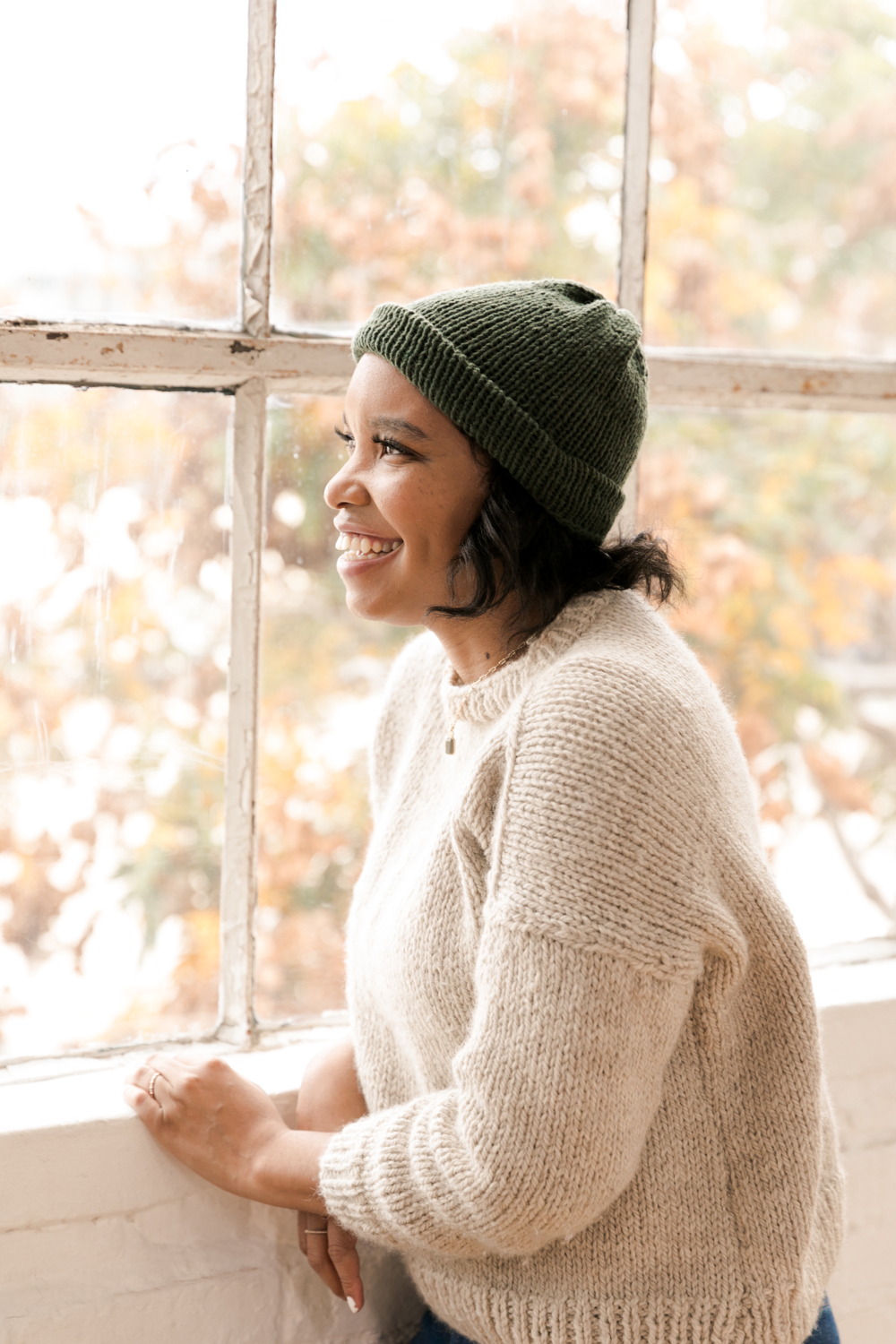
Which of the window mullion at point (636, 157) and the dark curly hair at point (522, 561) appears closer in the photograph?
the dark curly hair at point (522, 561)

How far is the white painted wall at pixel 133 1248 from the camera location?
3.60 ft

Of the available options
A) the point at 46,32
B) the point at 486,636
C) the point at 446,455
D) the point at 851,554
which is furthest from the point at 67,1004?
the point at 851,554

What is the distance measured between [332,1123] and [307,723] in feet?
1.59

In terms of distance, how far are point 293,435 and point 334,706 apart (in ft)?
1.13

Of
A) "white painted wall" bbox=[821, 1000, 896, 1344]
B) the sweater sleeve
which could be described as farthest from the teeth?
"white painted wall" bbox=[821, 1000, 896, 1344]

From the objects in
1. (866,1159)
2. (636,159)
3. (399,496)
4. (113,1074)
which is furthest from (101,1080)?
(636,159)

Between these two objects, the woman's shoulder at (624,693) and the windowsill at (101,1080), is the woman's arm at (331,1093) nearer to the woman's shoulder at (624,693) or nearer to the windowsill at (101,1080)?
the windowsill at (101,1080)

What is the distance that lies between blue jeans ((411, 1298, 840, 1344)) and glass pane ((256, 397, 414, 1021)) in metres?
0.40

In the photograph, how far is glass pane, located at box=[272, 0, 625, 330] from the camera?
1282 mm

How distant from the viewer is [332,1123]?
3.69ft

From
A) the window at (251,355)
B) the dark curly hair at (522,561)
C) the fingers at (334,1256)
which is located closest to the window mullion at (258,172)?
the window at (251,355)

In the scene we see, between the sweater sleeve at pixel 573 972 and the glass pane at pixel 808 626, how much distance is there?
0.87m

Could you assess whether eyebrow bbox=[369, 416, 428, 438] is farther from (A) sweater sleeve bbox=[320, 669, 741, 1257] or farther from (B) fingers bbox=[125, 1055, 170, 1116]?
(B) fingers bbox=[125, 1055, 170, 1116]

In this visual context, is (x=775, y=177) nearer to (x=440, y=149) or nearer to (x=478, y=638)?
(x=440, y=149)
